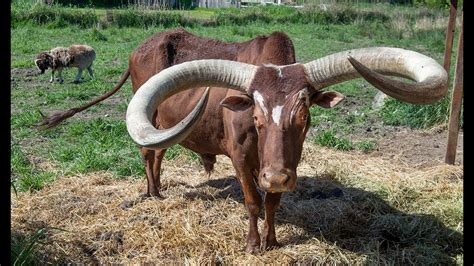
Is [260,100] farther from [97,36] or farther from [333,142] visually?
[97,36]

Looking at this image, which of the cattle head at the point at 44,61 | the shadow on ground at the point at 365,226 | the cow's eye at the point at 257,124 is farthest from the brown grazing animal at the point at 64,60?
the cow's eye at the point at 257,124

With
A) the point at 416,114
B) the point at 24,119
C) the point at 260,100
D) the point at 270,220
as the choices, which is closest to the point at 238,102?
the point at 260,100

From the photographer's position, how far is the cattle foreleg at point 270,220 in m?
5.30

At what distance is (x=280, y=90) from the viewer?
184 inches

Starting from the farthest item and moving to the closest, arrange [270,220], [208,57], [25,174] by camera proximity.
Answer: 1. [25,174]
2. [208,57]
3. [270,220]

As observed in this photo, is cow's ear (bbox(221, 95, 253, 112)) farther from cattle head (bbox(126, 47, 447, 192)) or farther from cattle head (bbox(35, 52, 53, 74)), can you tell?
cattle head (bbox(35, 52, 53, 74))

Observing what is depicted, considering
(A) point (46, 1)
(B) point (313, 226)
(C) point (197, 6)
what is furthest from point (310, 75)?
(C) point (197, 6)

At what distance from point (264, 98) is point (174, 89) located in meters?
0.76

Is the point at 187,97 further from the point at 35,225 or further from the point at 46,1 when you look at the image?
the point at 46,1

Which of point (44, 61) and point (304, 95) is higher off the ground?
point (304, 95)

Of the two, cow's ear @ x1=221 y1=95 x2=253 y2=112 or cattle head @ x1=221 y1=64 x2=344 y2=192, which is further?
cow's ear @ x1=221 y1=95 x2=253 y2=112

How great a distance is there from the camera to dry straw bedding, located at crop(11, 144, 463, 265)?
5.31 metres

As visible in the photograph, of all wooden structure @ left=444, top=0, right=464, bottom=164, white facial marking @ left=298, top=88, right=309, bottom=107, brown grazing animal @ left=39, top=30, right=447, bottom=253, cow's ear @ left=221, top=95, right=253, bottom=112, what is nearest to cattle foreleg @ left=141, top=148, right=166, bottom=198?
brown grazing animal @ left=39, top=30, right=447, bottom=253

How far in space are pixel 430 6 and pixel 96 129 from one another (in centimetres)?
3327
